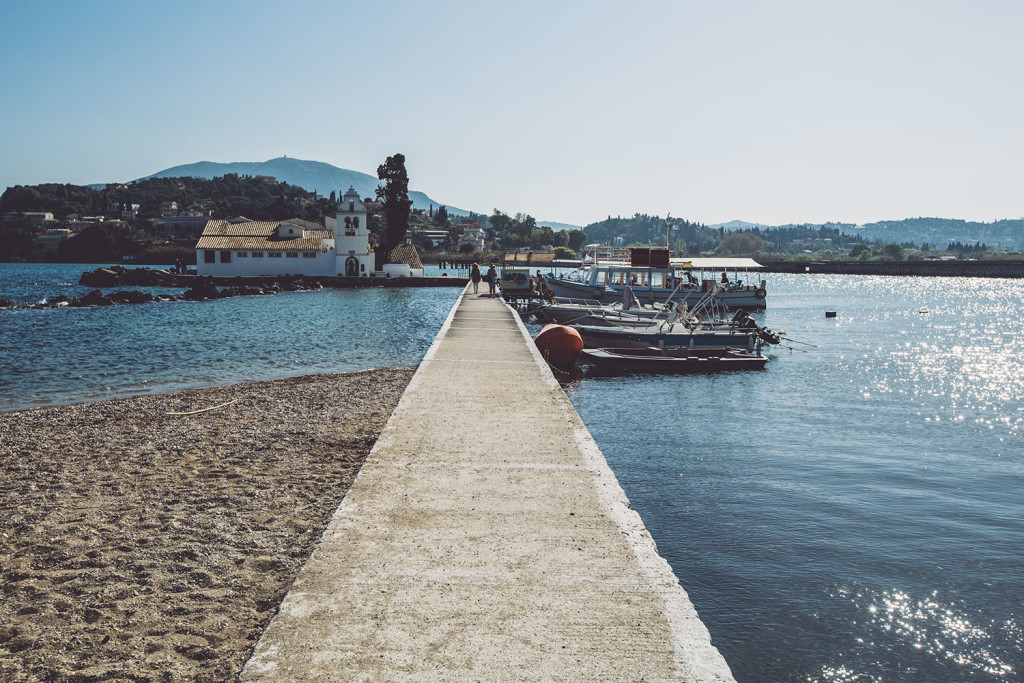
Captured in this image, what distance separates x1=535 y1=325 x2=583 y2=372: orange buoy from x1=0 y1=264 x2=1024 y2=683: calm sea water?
1058 millimetres

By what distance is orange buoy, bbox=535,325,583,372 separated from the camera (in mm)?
22141

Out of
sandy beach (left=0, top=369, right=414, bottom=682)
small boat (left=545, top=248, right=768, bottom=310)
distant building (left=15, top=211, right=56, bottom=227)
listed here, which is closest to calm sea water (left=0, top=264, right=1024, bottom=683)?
sandy beach (left=0, top=369, right=414, bottom=682)

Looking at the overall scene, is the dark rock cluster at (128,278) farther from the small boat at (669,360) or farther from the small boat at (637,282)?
the small boat at (669,360)

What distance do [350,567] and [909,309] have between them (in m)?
71.1

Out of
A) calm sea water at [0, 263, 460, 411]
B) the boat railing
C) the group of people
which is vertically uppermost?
the group of people

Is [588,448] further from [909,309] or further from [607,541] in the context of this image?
[909,309]

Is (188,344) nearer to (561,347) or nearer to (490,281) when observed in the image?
(561,347)

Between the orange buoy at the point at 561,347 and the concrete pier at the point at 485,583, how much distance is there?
511 inches

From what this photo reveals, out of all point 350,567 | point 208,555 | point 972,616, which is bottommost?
point 972,616

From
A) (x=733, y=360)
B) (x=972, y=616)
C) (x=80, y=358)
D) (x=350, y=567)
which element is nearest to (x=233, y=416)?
(x=350, y=567)

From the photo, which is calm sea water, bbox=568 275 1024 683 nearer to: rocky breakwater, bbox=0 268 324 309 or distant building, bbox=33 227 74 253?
rocky breakwater, bbox=0 268 324 309

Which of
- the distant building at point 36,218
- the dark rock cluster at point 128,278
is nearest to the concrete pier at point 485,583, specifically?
the dark rock cluster at point 128,278

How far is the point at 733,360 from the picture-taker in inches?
995

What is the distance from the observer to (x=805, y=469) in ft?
43.0
